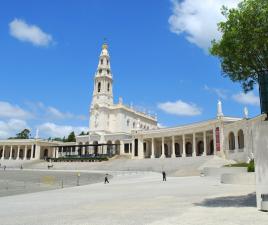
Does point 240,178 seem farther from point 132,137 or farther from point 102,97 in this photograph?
point 102,97

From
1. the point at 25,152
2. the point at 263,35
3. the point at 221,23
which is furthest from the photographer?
the point at 25,152

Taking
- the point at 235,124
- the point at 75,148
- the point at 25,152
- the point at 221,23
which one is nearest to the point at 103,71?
the point at 75,148

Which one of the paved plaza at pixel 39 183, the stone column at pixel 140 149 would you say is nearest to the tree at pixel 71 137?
the stone column at pixel 140 149

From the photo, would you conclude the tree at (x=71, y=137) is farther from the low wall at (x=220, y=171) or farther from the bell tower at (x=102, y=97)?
the low wall at (x=220, y=171)

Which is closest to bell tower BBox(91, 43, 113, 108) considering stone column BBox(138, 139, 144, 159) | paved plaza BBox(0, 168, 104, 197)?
stone column BBox(138, 139, 144, 159)

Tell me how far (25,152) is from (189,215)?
300 feet

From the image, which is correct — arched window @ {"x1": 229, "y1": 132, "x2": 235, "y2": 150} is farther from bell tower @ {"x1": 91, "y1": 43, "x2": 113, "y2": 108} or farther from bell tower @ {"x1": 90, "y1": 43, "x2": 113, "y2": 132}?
bell tower @ {"x1": 91, "y1": 43, "x2": 113, "y2": 108}

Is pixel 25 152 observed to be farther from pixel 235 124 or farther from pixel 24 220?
pixel 24 220

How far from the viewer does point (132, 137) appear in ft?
243

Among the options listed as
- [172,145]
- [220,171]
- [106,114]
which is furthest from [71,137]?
[220,171]

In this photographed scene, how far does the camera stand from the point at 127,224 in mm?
10000

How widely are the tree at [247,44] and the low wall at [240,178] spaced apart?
11479 millimetres

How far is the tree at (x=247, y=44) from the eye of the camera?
13.7 m

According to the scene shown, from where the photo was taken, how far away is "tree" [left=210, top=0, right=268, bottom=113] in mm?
13672
